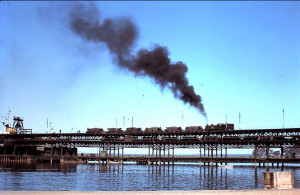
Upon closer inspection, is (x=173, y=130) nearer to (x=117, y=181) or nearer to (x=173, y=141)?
(x=173, y=141)

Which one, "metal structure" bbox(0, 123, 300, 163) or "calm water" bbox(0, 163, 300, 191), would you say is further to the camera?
"metal structure" bbox(0, 123, 300, 163)

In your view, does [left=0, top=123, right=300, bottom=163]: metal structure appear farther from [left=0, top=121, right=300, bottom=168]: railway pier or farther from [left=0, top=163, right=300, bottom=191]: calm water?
[left=0, top=163, right=300, bottom=191]: calm water

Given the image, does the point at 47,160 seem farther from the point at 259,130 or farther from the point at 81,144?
the point at 259,130

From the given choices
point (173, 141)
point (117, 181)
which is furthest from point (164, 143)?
point (117, 181)

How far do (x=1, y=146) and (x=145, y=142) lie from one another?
198 feet

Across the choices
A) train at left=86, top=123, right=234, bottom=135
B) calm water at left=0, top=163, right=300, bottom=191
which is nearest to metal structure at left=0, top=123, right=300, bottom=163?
train at left=86, top=123, right=234, bottom=135

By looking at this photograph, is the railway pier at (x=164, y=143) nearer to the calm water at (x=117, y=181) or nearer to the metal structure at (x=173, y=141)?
the metal structure at (x=173, y=141)

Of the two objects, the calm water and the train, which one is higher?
the train

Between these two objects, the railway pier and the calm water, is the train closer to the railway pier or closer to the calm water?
the railway pier

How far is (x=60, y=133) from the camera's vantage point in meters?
134

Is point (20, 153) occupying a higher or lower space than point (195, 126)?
lower

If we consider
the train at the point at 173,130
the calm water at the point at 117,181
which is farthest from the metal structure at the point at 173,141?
the calm water at the point at 117,181

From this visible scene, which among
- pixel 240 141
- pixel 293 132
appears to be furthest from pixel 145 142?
pixel 293 132

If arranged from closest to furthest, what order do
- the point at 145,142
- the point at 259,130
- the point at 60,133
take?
1. the point at 259,130
2. the point at 145,142
3. the point at 60,133
